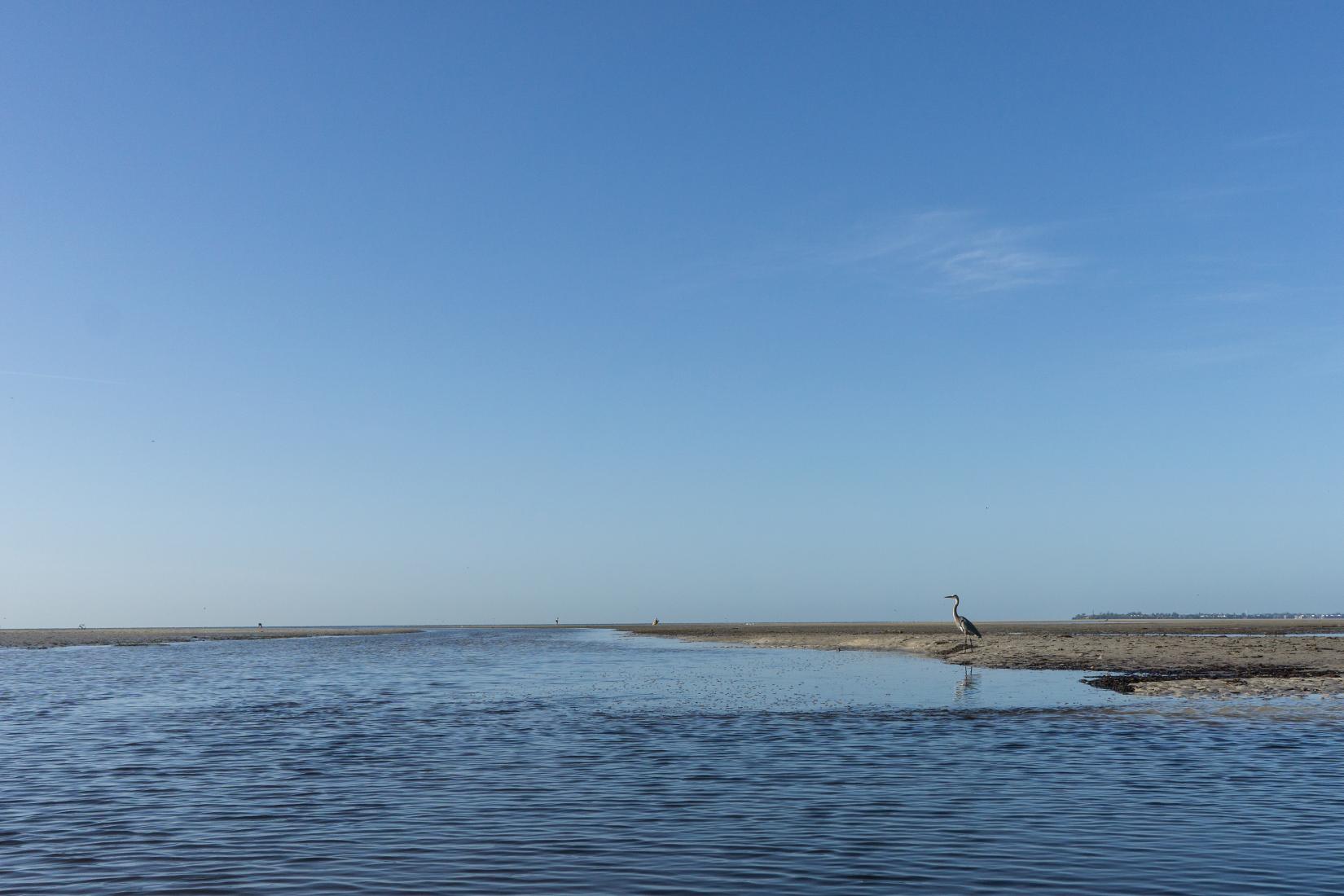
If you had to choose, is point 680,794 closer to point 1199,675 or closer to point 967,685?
point 967,685

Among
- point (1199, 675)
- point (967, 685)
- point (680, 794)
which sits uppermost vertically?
point (1199, 675)

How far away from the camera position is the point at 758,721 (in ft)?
93.1

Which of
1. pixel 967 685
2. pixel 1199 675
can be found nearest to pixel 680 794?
pixel 967 685

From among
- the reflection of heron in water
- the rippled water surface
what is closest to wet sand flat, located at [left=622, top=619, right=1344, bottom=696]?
the rippled water surface

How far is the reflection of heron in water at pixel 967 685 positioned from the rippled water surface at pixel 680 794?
0.32 m

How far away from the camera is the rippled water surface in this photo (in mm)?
13469

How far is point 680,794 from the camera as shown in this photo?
60.4 ft

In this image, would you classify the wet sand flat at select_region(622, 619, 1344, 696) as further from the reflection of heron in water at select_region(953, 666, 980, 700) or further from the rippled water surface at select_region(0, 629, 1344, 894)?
the reflection of heron in water at select_region(953, 666, 980, 700)

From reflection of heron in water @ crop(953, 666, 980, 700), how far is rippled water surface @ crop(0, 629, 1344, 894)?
1.07 ft

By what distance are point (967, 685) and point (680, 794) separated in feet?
77.0

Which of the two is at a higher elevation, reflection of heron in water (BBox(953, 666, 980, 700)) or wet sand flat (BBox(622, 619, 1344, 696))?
wet sand flat (BBox(622, 619, 1344, 696))

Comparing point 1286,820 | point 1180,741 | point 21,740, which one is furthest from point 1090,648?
point 21,740

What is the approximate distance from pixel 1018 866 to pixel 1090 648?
47.2m

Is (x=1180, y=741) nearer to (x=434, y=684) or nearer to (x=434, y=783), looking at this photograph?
(x=434, y=783)
